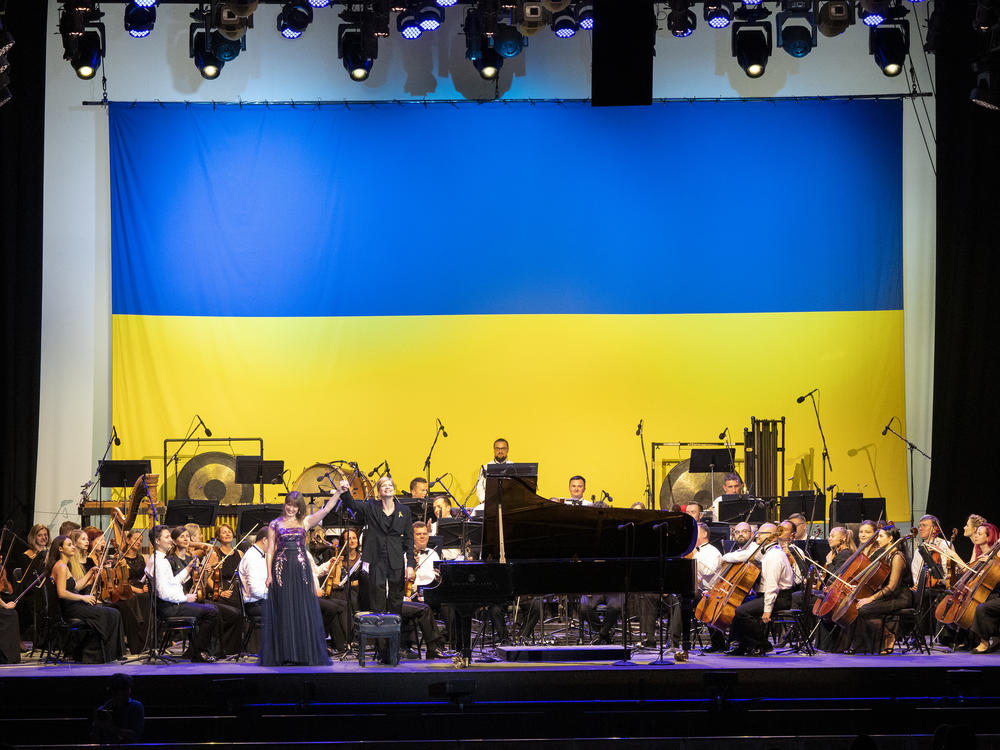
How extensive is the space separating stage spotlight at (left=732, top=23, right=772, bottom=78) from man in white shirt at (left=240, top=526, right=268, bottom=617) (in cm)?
761

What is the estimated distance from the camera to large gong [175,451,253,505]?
14227 millimetres

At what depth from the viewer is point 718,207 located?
1566 centimetres

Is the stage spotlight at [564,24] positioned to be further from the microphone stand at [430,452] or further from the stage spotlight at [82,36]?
the microphone stand at [430,452]

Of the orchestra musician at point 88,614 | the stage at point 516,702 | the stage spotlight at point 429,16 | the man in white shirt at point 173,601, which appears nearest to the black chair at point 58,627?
the orchestra musician at point 88,614

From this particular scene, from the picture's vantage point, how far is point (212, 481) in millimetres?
14289

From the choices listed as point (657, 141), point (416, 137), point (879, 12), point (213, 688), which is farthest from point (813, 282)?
point (213, 688)

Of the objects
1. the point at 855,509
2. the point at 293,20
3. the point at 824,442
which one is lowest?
the point at 855,509

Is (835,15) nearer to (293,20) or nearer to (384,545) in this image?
(293,20)

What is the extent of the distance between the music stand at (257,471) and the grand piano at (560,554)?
3.98 metres

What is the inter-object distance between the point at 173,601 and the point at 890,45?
31.2 ft

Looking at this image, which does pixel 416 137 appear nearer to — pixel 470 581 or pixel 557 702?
pixel 470 581

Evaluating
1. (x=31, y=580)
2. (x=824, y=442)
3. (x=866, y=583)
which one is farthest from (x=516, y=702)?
(x=824, y=442)

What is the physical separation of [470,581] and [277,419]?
5.96 metres

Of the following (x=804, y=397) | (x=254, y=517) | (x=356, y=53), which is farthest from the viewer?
(x=804, y=397)
